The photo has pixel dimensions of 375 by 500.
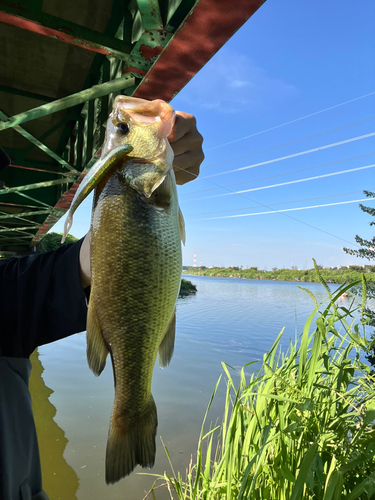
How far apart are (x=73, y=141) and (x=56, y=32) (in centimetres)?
475

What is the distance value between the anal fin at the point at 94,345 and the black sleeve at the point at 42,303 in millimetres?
381

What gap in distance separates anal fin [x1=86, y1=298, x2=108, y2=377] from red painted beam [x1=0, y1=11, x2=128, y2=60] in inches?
104

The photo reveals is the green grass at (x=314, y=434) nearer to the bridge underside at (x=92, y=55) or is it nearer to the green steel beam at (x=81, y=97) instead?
the bridge underside at (x=92, y=55)

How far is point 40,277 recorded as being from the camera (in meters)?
1.54

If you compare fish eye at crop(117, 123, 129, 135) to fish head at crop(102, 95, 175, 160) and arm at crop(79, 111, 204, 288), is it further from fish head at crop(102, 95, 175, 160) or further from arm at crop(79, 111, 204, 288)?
arm at crop(79, 111, 204, 288)

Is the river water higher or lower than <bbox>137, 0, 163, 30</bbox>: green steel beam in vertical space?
lower

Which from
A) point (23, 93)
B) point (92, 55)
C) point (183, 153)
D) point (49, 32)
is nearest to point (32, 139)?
point (23, 93)

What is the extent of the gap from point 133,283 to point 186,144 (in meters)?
0.69

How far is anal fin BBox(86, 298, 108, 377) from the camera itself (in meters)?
1.05

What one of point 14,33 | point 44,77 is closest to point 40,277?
point 14,33

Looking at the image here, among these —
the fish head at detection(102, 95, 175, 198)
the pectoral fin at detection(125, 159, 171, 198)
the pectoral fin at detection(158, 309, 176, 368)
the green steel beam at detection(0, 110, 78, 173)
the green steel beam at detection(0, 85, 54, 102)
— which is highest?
the green steel beam at detection(0, 85, 54, 102)

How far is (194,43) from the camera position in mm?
2281

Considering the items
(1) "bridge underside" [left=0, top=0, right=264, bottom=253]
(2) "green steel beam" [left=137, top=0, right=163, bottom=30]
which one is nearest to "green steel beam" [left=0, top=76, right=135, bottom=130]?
(1) "bridge underside" [left=0, top=0, right=264, bottom=253]

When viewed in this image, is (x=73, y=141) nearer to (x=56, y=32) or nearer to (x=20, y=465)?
(x=56, y=32)
